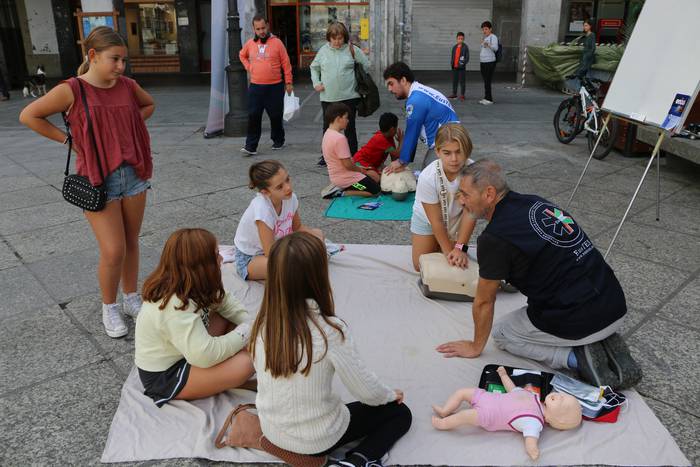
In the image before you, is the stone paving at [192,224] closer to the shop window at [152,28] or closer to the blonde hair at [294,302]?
the blonde hair at [294,302]

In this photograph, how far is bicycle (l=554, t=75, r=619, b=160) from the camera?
25.9 feet

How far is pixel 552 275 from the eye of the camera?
2660 millimetres

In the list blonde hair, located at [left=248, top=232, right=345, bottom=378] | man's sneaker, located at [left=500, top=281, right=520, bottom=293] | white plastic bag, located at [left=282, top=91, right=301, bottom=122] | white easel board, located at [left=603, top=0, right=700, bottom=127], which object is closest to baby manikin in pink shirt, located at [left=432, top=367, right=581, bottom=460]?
blonde hair, located at [left=248, top=232, right=345, bottom=378]

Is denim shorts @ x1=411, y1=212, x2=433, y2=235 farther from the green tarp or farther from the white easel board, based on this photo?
the green tarp

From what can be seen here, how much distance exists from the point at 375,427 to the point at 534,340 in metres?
1.03

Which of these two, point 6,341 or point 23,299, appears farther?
point 23,299

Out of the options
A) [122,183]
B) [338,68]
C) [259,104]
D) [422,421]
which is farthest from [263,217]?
[259,104]

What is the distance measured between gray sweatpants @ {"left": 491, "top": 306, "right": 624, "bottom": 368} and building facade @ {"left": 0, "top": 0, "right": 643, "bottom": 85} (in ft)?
46.8

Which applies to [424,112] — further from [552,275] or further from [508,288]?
[552,275]

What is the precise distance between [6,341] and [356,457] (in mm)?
2344

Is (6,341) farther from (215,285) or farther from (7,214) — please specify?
(7,214)

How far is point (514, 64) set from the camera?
1841cm

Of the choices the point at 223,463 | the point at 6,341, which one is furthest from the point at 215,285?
the point at 6,341

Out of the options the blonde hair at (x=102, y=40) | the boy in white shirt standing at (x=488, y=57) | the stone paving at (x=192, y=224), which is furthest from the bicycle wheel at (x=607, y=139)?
the blonde hair at (x=102, y=40)
